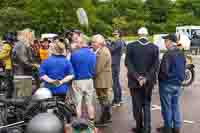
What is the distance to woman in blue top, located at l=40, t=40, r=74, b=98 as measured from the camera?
8070 millimetres

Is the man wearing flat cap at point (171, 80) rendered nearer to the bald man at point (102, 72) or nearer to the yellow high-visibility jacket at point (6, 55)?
the bald man at point (102, 72)

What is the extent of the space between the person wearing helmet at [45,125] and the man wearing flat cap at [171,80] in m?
2.95

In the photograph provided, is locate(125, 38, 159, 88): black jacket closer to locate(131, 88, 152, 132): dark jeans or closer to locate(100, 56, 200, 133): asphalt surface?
locate(131, 88, 152, 132): dark jeans

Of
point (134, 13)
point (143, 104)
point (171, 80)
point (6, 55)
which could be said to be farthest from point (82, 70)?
point (134, 13)

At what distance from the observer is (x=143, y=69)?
8.43m

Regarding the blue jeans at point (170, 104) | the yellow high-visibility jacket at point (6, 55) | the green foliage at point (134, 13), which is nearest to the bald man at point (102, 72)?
the blue jeans at point (170, 104)

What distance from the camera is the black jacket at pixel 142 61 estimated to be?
8.38 metres

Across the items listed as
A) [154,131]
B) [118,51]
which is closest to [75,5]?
[118,51]

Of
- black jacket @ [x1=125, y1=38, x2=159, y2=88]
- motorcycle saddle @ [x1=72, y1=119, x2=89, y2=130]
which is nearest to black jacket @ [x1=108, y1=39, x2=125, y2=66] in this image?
black jacket @ [x1=125, y1=38, x2=159, y2=88]

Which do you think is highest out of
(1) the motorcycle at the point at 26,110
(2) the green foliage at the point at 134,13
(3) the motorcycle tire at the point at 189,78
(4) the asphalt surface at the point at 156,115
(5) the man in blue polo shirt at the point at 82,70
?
(2) the green foliage at the point at 134,13

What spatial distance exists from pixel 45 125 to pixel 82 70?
296cm

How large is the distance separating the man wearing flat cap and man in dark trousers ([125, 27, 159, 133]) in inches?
7.1

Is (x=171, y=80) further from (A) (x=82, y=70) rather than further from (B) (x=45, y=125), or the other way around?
(B) (x=45, y=125)

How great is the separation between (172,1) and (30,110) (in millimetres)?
57464
